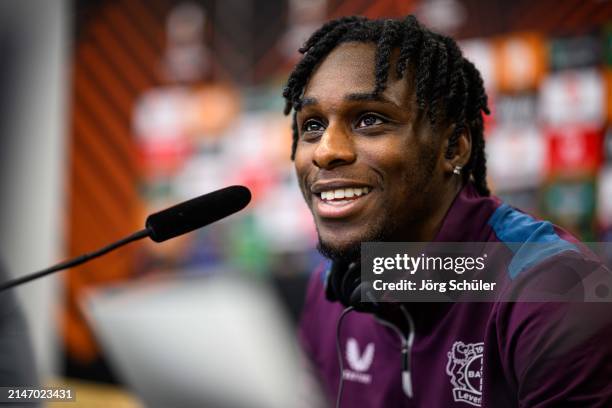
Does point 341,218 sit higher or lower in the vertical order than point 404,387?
higher

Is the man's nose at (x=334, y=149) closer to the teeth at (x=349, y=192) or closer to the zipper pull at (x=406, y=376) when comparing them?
the teeth at (x=349, y=192)

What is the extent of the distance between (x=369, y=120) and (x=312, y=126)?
0.33ft

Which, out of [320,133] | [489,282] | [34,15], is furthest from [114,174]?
[489,282]

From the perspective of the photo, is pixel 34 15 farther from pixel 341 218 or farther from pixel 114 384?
pixel 341 218

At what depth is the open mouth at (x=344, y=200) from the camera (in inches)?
39.6

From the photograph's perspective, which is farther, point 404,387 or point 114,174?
point 114,174

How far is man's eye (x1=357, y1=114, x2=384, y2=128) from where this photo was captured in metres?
1.01

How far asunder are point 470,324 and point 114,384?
244 centimetres

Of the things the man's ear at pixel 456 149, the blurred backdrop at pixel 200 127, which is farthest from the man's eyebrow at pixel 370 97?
the blurred backdrop at pixel 200 127

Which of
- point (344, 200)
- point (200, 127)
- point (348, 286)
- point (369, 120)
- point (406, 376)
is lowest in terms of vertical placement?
point (406, 376)

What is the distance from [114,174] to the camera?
10.3 feet

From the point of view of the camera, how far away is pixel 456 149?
3.53ft

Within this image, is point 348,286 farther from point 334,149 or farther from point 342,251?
point 334,149

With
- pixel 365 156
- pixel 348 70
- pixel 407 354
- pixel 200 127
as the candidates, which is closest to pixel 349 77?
pixel 348 70
